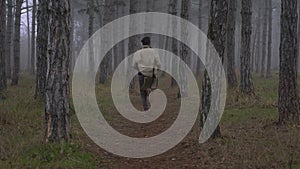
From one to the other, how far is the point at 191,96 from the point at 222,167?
9.66 m

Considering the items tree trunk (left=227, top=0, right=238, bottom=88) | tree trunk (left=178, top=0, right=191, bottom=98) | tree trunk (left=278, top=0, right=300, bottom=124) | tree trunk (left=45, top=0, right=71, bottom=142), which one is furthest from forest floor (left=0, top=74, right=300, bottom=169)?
tree trunk (left=227, top=0, right=238, bottom=88)

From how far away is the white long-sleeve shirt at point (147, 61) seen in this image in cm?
1076

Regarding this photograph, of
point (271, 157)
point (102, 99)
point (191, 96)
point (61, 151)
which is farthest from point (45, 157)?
point (191, 96)

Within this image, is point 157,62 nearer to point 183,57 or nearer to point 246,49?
point 246,49

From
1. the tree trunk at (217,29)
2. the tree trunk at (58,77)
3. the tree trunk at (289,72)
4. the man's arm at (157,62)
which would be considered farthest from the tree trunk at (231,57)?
the tree trunk at (58,77)

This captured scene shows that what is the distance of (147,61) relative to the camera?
1075cm

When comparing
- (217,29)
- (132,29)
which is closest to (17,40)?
(132,29)

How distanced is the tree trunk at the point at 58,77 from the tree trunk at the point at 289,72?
4.59 meters

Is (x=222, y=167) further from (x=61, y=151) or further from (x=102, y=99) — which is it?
(x=102, y=99)

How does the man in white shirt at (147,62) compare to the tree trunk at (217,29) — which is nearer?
the tree trunk at (217,29)

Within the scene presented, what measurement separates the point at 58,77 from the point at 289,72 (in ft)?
15.9

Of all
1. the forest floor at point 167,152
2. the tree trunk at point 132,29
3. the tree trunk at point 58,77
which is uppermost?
the tree trunk at point 132,29

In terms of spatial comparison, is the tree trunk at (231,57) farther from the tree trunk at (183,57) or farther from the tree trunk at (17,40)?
the tree trunk at (17,40)

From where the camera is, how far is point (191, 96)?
15.5 m
